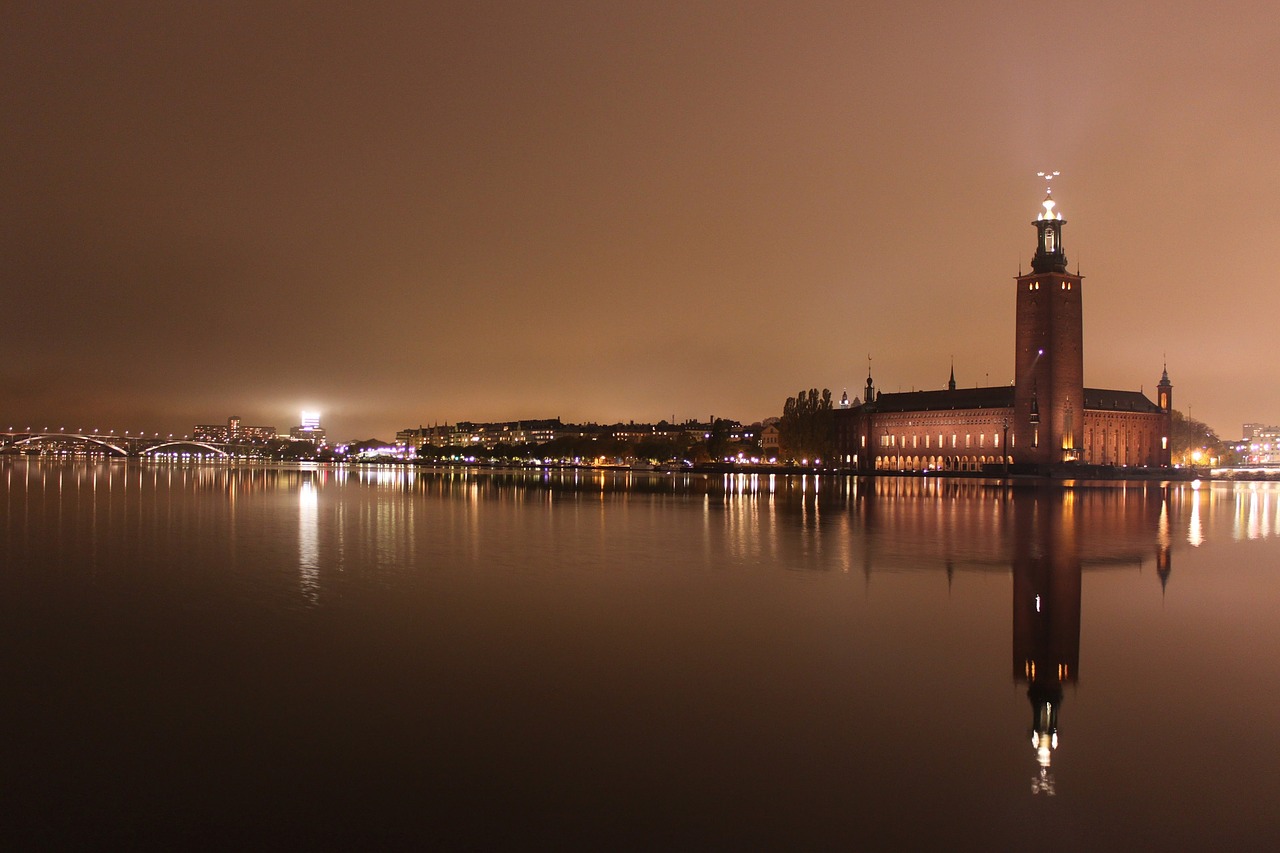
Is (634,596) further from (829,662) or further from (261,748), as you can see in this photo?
(261,748)

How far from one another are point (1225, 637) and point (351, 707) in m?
10.3

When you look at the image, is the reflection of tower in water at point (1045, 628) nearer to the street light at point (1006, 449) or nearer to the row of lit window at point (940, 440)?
the street light at point (1006, 449)

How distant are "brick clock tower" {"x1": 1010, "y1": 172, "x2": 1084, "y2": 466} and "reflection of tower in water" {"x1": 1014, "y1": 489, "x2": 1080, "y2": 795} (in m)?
72.9

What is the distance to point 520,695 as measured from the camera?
9.03 m

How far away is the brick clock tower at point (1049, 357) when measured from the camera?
91.7m

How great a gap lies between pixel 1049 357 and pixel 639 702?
92946 millimetres

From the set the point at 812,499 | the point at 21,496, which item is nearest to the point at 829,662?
the point at 812,499

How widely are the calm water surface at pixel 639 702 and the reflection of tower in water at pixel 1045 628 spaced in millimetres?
61

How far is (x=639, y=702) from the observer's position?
8.82 metres

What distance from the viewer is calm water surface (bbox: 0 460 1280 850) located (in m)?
6.30

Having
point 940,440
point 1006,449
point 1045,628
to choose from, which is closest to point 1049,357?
point 1006,449

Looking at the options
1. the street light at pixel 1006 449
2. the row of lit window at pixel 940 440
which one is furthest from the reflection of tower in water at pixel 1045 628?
the row of lit window at pixel 940 440

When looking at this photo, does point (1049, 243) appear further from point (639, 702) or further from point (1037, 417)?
point (639, 702)

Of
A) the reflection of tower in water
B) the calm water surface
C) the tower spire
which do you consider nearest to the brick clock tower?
the tower spire
